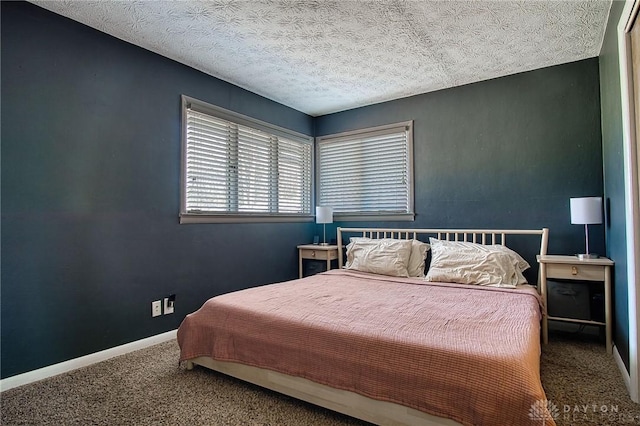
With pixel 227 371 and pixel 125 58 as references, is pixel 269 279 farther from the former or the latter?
pixel 125 58

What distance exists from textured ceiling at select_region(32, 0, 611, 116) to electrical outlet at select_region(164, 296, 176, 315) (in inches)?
80.8

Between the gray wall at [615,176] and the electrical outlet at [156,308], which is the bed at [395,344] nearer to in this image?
the gray wall at [615,176]

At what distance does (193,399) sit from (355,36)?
2.65 m

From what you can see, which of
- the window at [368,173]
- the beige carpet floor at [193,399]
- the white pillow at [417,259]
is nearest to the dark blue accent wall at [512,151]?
the window at [368,173]

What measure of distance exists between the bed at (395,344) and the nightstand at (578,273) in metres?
0.21

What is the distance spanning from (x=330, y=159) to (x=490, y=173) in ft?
6.31

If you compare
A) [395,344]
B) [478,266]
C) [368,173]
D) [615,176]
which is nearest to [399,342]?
[395,344]

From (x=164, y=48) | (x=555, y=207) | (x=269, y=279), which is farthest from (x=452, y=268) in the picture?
(x=164, y=48)

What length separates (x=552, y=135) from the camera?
3.10 m

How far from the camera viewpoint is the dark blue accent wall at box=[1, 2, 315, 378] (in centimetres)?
209

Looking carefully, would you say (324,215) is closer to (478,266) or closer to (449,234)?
(449,234)

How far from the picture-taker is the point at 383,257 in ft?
10.8

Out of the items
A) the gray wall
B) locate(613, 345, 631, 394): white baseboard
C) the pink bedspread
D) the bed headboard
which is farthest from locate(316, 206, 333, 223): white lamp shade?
locate(613, 345, 631, 394): white baseboard

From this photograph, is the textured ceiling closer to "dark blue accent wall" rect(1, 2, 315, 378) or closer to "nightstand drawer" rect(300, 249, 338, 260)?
"dark blue accent wall" rect(1, 2, 315, 378)
